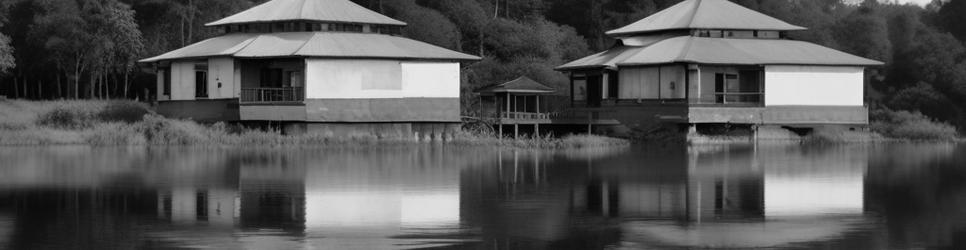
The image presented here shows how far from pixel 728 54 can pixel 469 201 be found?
3779 centimetres

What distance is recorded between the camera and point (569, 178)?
38781 mm

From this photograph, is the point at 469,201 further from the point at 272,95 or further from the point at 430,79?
the point at 272,95

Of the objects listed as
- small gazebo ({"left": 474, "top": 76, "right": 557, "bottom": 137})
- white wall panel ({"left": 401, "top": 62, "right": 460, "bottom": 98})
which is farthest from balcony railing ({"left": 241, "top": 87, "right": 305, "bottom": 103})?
small gazebo ({"left": 474, "top": 76, "right": 557, "bottom": 137})

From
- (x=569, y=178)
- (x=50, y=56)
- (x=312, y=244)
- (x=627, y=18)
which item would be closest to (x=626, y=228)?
(x=312, y=244)

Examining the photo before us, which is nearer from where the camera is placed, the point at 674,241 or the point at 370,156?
the point at 674,241

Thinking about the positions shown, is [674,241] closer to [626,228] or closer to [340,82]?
[626,228]

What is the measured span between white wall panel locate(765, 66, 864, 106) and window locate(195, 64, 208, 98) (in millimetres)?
22992

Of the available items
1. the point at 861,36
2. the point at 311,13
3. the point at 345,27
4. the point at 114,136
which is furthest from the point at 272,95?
the point at 861,36

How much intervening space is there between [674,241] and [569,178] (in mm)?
14220

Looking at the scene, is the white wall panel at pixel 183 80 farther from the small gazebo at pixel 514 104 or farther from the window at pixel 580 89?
the window at pixel 580 89

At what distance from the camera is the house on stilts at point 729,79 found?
66.4 m

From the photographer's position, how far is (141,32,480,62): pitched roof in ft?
205

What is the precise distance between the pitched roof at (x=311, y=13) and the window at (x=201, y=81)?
8.37ft

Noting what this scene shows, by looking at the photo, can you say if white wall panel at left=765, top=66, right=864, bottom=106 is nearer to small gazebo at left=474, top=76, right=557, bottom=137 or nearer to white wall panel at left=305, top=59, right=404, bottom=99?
small gazebo at left=474, top=76, right=557, bottom=137
